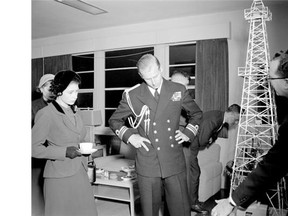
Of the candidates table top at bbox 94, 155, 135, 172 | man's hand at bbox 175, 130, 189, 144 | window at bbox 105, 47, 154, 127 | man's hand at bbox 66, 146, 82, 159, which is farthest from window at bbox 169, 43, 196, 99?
man's hand at bbox 66, 146, 82, 159

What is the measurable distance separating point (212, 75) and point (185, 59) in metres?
0.75

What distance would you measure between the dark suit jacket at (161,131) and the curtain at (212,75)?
281cm

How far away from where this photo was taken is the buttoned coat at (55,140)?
1.90 m

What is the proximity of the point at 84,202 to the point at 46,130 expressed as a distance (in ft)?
1.82

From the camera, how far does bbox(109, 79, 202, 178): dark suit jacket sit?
2230 mm

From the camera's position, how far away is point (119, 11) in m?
5.15

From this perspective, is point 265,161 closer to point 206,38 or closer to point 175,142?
point 175,142

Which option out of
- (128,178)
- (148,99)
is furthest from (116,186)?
(148,99)

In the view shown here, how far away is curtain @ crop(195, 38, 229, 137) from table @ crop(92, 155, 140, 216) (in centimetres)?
174

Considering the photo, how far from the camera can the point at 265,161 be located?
4.37 ft

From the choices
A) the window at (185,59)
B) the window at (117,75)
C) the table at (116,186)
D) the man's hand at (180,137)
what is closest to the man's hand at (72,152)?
the man's hand at (180,137)
